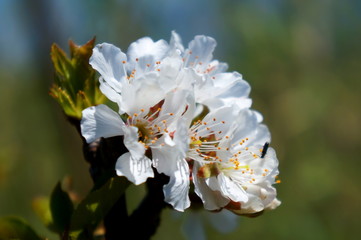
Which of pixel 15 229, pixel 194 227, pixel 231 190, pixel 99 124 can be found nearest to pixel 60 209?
pixel 15 229

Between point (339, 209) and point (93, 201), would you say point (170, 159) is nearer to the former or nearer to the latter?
point (93, 201)

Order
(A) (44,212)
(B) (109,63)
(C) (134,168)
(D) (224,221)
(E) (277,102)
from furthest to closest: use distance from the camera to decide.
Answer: (E) (277,102) < (D) (224,221) < (A) (44,212) < (B) (109,63) < (C) (134,168)

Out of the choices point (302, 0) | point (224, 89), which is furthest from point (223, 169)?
point (302, 0)

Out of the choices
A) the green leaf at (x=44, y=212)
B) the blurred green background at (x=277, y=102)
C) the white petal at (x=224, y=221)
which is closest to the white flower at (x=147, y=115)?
the green leaf at (x=44, y=212)

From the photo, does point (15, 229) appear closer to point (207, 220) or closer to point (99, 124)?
point (99, 124)

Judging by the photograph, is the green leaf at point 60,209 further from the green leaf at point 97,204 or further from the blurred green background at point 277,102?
the blurred green background at point 277,102

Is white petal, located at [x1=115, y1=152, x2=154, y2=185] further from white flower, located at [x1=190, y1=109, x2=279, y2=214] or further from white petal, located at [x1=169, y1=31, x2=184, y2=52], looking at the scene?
white petal, located at [x1=169, y1=31, x2=184, y2=52]
